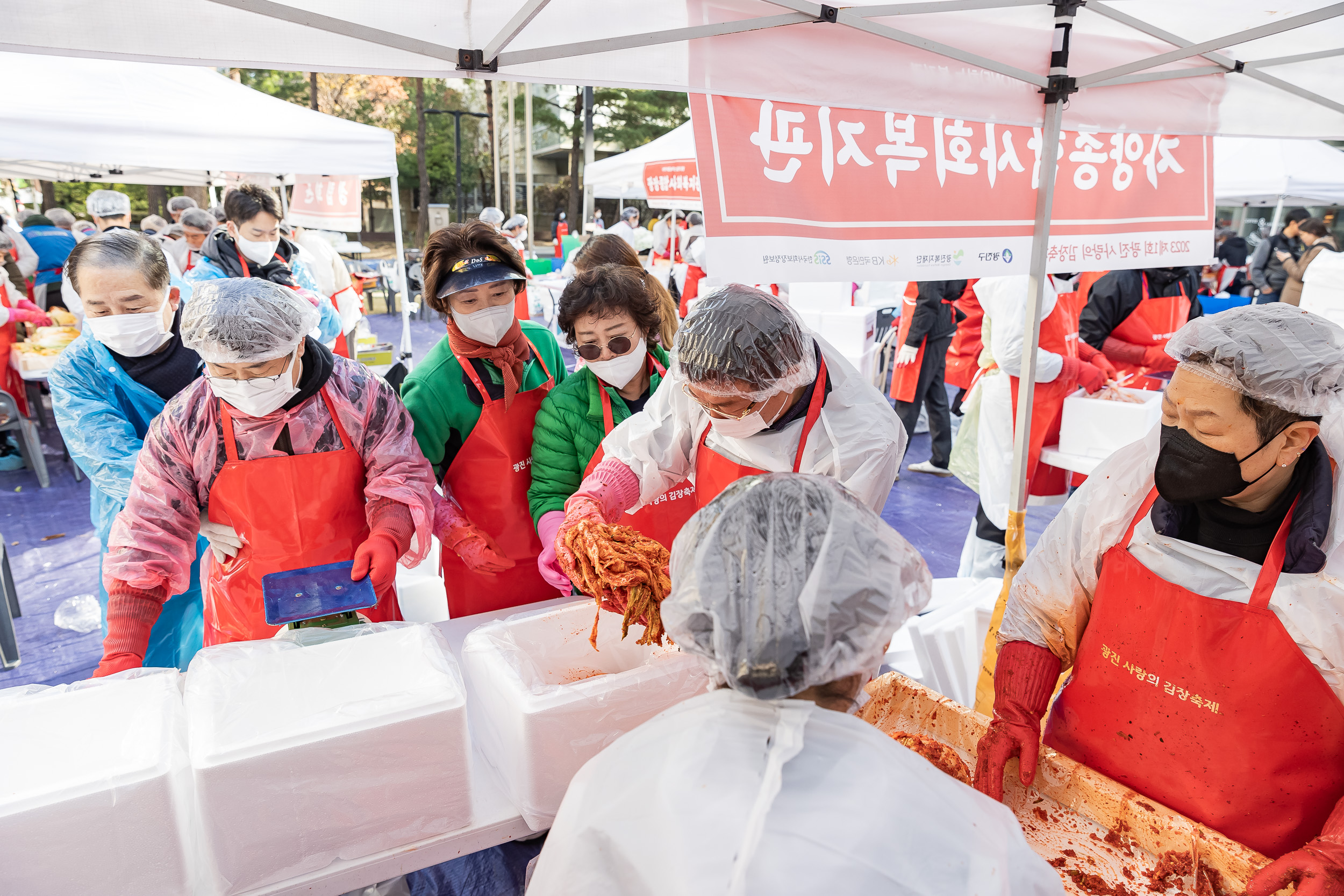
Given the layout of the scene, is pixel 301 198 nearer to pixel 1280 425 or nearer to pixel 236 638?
pixel 236 638

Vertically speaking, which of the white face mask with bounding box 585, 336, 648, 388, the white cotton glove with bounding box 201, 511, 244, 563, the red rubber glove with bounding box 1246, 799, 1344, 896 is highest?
the white face mask with bounding box 585, 336, 648, 388

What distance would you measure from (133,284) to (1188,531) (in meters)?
2.86

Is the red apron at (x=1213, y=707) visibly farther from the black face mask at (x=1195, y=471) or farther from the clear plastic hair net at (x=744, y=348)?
the clear plastic hair net at (x=744, y=348)

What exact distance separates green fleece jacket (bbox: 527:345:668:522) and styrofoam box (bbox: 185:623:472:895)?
787 millimetres

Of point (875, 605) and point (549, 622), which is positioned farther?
point (549, 622)

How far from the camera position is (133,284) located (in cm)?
232

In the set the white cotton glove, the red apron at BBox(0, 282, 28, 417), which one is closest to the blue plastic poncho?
the white cotton glove

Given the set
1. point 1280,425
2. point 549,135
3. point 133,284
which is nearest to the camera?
point 1280,425

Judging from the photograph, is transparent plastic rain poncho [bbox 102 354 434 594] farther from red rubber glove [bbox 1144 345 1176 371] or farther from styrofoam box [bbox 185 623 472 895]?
red rubber glove [bbox 1144 345 1176 371]

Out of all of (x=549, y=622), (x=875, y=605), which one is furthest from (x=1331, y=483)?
(x=549, y=622)

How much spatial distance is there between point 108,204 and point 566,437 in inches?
301

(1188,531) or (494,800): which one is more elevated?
(1188,531)

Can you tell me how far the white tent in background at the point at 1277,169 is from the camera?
9609mm

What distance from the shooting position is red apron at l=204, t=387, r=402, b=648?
1884 millimetres
